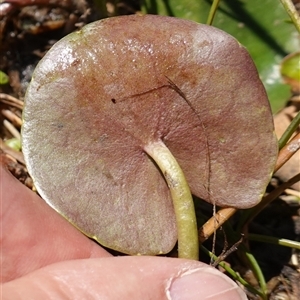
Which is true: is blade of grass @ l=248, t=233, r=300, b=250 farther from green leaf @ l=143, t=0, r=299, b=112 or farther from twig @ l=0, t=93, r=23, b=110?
twig @ l=0, t=93, r=23, b=110

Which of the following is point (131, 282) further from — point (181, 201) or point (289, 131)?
point (289, 131)

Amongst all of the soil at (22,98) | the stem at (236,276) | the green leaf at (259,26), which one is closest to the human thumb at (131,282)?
the stem at (236,276)

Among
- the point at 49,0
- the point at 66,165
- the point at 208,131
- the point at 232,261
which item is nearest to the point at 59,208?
the point at 66,165

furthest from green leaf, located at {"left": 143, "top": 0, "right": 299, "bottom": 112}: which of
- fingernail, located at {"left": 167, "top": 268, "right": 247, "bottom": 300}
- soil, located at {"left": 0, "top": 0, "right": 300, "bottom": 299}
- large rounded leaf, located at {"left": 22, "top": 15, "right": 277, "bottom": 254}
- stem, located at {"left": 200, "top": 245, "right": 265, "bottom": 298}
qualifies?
fingernail, located at {"left": 167, "top": 268, "right": 247, "bottom": 300}

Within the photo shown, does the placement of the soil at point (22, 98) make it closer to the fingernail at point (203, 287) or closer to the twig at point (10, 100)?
the twig at point (10, 100)

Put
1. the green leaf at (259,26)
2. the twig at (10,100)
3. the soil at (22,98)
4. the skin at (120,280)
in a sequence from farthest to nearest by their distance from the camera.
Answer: the twig at (10,100) → the green leaf at (259,26) → the soil at (22,98) → the skin at (120,280)

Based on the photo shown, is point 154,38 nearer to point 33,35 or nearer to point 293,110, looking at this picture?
point 293,110
